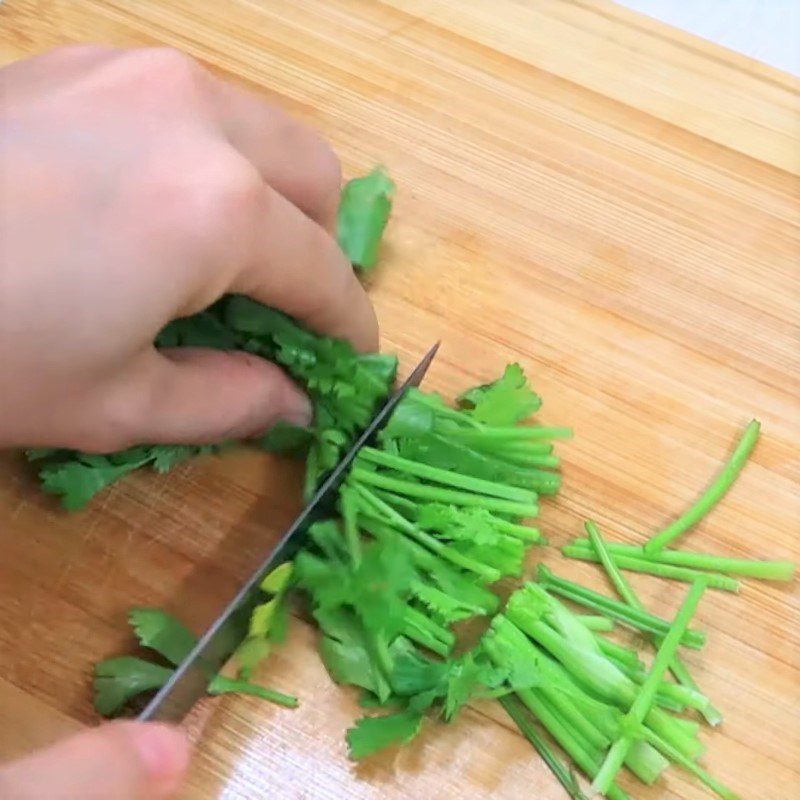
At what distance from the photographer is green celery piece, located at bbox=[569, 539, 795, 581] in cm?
120

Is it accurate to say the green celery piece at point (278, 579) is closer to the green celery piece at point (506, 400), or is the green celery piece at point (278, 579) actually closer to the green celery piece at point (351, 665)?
the green celery piece at point (351, 665)

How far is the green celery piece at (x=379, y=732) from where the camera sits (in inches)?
41.9

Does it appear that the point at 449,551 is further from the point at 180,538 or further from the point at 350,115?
the point at 350,115

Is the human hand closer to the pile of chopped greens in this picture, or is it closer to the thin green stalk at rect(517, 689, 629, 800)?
the pile of chopped greens

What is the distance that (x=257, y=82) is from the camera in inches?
58.6

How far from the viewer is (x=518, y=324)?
135 cm

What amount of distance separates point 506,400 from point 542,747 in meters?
0.39

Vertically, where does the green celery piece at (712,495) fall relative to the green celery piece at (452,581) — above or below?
above

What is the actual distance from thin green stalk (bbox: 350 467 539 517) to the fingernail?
0.38m

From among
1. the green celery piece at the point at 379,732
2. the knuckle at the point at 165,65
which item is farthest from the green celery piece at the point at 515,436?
the knuckle at the point at 165,65

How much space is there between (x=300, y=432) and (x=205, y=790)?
15.3 inches

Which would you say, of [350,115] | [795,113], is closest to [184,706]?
[350,115]

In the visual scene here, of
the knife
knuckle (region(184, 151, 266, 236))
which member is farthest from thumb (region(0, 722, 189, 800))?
knuckle (region(184, 151, 266, 236))

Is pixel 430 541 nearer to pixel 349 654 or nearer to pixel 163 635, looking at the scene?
pixel 349 654
